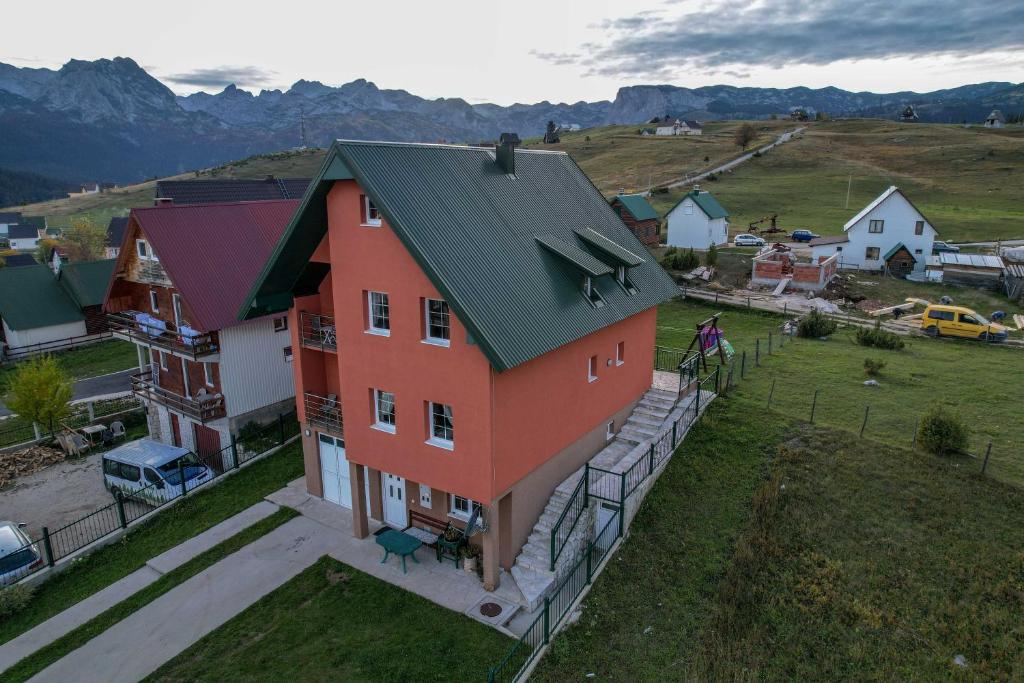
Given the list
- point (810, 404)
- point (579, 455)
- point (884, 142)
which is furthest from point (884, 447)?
point (884, 142)

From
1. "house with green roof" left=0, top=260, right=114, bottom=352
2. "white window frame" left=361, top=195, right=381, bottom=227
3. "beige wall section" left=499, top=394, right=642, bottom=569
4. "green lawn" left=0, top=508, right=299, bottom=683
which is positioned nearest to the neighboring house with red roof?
"green lawn" left=0, top=508, right=299, bottom=683

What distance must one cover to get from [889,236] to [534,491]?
4775 cm

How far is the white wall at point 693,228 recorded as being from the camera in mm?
61125

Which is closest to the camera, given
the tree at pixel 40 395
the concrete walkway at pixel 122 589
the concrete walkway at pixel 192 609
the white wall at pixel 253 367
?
the concrete walkway at pixel 192 609

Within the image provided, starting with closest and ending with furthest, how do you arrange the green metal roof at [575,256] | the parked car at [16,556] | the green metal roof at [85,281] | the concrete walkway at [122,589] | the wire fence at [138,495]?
the concrete walkway at [122,589] → the green metal roof at [575,256] → the parked car at [16,556] → the wire fence at [138,495] → the green metal roof at [85,281]

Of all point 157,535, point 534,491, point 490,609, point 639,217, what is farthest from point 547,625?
point 639,217

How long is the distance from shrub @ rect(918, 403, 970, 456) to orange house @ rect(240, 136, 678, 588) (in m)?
9.54

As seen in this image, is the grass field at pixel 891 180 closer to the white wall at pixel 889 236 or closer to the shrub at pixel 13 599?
the white wall at pixel 889 236

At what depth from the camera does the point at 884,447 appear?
64.4ft

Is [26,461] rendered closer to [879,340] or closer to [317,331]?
[317,331]

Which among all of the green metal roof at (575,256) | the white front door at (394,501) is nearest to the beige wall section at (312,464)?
the white front door at (394,501)

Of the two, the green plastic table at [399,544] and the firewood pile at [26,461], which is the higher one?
the green plastic table at [399,544]

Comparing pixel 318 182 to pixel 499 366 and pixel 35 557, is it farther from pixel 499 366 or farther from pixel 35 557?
pixel 35 557

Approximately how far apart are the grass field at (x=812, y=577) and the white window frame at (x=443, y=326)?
7.76 metres
